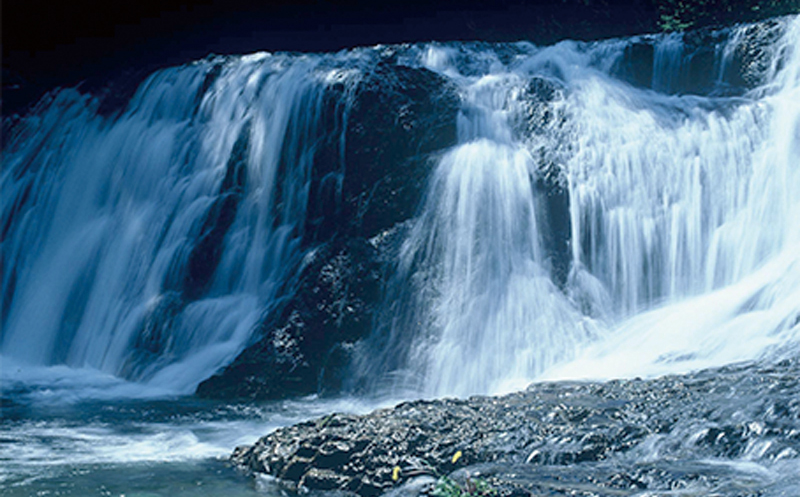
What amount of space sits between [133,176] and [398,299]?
5595 mm

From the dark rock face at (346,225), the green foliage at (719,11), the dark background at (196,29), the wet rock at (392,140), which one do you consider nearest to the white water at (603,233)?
the wet rock at (392,140)

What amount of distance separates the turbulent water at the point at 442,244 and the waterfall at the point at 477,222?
32 millimetres

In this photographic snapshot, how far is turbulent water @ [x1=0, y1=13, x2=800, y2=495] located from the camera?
25.3 ft

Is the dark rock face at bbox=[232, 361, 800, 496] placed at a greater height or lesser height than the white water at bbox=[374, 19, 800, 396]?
lesser

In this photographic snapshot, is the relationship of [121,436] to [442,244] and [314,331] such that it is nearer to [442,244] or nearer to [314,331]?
A: [314,331]

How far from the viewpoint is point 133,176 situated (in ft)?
42.0

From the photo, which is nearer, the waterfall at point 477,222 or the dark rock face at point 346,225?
the waterfall at point 477,222

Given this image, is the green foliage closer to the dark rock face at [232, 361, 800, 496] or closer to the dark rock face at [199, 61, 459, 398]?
the dark rock face at [199, 61, 459, 398]

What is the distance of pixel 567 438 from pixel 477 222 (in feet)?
16.8

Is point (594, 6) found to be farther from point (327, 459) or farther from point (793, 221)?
point (327, 459)

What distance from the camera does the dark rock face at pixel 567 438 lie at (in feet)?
13.4

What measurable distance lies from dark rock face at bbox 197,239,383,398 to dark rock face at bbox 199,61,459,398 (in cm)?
1

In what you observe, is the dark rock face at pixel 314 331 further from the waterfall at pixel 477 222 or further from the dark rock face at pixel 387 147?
the dark rock face at pixel 387 147

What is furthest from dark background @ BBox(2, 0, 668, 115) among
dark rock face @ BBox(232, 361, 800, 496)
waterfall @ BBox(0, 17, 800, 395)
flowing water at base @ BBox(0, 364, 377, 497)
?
dark rock face @ BBox(232, 361, 800, 496)
